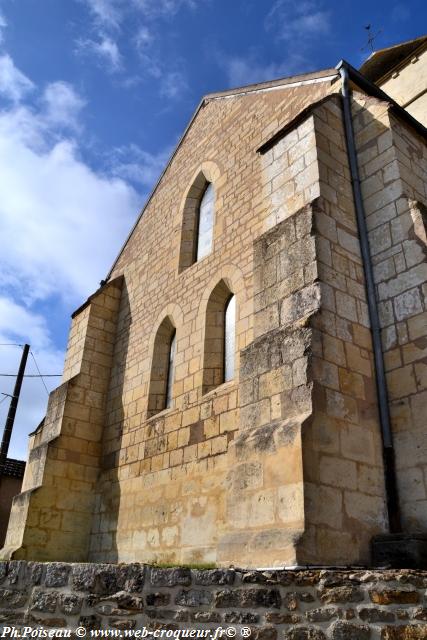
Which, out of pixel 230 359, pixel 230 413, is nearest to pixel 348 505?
pixel 230 413

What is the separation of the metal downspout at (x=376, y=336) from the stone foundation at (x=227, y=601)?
1.53 m

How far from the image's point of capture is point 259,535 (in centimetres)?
412

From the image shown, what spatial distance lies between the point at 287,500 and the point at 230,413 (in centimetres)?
222

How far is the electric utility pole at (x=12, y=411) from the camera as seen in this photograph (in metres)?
12.9

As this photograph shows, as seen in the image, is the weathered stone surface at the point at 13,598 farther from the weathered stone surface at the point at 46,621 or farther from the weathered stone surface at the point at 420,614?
the weathered stone surface at the point at 420,614

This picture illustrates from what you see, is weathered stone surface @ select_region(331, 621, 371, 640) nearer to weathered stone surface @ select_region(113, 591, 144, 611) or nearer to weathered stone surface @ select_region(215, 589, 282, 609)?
weathered stone surface @ select_region(215, 589, 282, 609)

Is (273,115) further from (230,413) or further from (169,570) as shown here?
(169,570)

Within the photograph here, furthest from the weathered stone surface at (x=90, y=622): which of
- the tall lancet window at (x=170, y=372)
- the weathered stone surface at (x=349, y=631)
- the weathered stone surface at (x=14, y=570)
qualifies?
the tall lancet window at (x=170, y=372)

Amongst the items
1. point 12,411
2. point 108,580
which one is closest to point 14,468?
point 12,411

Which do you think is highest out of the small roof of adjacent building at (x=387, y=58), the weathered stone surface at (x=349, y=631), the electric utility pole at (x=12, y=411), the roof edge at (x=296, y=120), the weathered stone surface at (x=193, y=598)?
the small roof of adjacent building at (x=387, y=58)

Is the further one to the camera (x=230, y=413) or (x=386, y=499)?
(x=230, y=413)

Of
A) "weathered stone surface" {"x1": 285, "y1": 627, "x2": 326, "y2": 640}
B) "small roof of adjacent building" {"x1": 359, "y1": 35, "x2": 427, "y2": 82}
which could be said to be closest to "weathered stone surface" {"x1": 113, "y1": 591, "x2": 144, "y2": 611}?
"weathered stone surface" {"x1": 285, "y1": 627, "x2": 326, "y2": 640}

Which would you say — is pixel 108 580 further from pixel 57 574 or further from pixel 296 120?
pixel 296 120

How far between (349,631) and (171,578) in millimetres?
1062
